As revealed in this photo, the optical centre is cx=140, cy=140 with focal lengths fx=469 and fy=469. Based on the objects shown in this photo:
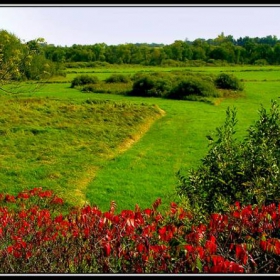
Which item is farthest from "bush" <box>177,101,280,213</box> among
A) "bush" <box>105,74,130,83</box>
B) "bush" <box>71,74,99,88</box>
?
"bush" <box>105,74,130,83</box>

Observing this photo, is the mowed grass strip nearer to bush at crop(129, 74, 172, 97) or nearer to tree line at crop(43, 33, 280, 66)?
bush at crop(129, 74, 172, 97)

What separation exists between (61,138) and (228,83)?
53.2 ft

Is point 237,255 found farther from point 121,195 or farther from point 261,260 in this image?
point 121,195

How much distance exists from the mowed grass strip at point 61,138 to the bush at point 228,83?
1009 cm

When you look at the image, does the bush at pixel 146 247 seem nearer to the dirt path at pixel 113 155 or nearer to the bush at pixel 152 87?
the dirt path at pixel 113 155

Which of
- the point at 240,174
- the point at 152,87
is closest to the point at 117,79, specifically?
the point at 152,87

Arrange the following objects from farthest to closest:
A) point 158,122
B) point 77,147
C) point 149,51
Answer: point 149,51 < point 158,122 < point 77,147

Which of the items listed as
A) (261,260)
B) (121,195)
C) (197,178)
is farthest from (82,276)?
(121,195)

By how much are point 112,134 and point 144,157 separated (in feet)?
7.69

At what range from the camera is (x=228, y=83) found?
29094 millimetres

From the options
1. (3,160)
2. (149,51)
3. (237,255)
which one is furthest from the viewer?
(149,51)

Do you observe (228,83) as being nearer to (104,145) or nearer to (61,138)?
(104,145)

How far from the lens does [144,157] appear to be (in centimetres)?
1414

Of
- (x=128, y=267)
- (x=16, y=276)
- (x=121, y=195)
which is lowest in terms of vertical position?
(x=121, y=195)
